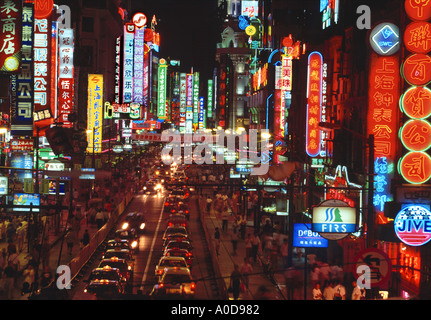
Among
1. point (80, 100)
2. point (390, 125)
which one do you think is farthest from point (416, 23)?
point (80, 100)

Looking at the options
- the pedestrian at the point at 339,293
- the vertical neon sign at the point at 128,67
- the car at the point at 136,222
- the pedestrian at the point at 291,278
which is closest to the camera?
the pedestrian at the point at 339,293

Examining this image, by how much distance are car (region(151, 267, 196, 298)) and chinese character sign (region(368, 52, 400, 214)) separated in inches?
307

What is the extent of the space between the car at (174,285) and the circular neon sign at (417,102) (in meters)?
9.88

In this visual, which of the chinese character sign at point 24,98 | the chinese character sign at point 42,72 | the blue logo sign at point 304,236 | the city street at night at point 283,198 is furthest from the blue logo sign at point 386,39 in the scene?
the chinese character sign at point 42,72

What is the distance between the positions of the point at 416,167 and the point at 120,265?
12.3 meters

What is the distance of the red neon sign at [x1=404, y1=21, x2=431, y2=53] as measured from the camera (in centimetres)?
2066

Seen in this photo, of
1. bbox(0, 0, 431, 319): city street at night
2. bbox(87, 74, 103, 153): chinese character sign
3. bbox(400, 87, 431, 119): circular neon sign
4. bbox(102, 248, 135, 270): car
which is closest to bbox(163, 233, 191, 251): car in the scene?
bbox(0, 0, 431, 319): city street at night

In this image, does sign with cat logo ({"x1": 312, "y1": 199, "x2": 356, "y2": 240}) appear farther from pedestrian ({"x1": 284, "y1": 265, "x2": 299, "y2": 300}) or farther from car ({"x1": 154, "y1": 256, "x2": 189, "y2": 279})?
car ({"x1": 154, "y1": 256, "x2": 189, "y2": 279})

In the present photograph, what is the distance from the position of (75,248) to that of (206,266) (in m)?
8.01

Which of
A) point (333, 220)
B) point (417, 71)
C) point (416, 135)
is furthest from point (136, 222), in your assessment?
point (417, 71)

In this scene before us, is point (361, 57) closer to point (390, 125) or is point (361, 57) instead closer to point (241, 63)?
point (390, 125)

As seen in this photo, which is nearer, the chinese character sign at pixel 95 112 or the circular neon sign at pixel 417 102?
the circular neon sign at pixel 417 102

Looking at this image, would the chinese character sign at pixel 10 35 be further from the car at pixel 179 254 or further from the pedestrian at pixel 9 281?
the car at pixel 179 254

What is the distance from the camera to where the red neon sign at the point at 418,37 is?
20.7m
